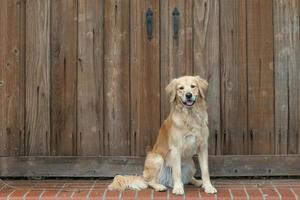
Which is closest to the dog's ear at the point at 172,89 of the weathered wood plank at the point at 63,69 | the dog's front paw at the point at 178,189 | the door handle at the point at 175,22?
the door handle at the point at 175,22

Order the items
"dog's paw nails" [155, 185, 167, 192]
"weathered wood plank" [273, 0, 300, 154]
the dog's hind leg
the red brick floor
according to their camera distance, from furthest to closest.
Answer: "weathered wood plank" [273, 0, 300, 154]
the dog's hind leg
"dog's paw nails" [155, 185, 167, 192]
the red brick floor

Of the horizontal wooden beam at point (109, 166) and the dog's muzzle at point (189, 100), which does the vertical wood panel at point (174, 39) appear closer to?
the dog's muzzle at point (189, 100)

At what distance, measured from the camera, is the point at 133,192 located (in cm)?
461

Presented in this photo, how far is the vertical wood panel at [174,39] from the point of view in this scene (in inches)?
201

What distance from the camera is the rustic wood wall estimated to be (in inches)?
200

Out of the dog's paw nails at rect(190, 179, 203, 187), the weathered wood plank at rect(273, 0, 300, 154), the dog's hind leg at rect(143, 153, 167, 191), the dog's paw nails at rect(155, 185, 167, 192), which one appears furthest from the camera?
the weathered wood plank at rect(273, 0, 300, 154)

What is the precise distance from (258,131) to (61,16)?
2.12 m

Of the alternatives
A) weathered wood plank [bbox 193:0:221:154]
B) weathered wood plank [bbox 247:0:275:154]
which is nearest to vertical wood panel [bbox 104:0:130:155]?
weathered wood plank [bbox 193:0:221:154]

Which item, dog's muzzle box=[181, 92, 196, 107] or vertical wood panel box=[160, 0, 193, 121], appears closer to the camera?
dog's muzzle box=[181, 92, 196, 107]

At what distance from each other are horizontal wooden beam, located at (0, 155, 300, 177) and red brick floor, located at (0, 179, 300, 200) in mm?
72

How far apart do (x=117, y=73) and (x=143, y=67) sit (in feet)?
0.82

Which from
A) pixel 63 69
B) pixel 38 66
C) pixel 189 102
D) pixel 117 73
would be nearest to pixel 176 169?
pixel 189 102

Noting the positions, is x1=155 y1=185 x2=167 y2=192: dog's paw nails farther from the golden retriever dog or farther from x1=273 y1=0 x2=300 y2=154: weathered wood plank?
x1=273 y1=0 x2=300 y2=154: weathered wood plank

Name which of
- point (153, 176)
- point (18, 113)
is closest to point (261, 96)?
point (153, 176)
